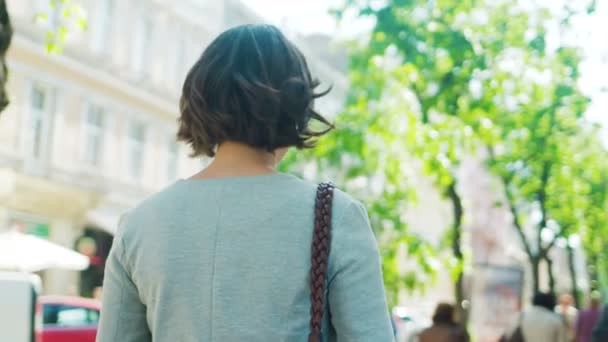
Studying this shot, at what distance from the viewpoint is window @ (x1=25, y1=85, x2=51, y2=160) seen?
27875 millimetres

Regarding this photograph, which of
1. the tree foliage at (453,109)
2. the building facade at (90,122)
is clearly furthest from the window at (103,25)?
the tree foliage at (453,109)

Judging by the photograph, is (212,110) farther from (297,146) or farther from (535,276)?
(535,276)

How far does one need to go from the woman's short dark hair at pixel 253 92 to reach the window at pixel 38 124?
25.8m

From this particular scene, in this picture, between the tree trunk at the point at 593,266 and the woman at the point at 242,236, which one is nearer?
the woman at the point at 242,236

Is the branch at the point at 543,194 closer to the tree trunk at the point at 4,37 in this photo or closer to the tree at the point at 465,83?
the tree at the point at 465,83

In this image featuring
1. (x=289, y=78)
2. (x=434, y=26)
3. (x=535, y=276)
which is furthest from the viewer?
(x=535, y=276)

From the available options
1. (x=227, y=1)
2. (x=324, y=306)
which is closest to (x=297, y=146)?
(x=324, y=306)

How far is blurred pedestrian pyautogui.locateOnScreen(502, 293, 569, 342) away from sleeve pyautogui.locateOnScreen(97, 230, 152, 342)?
10.2 meters

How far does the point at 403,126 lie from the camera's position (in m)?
23.5

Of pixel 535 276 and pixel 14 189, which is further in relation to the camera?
pixel 14 189

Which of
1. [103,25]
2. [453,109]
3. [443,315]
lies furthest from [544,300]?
[103,25]

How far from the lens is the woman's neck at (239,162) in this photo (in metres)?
2.41

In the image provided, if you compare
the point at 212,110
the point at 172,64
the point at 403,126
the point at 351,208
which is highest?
the point at 172,64

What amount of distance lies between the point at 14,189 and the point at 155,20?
9.23 metres
